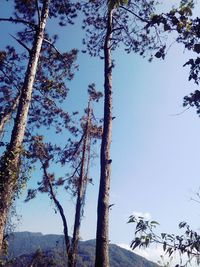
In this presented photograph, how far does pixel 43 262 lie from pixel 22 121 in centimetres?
1104

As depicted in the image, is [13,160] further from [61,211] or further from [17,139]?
[61,211]

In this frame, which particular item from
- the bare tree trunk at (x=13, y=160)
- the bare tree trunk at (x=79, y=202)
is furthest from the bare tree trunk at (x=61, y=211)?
the bare tree trunk at (x=13, y=160)

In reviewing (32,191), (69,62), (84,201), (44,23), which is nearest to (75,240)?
(84,201)

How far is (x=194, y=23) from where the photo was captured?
3992 mm

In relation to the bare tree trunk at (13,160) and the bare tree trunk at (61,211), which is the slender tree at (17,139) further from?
the bare tree trunk at (61,211)

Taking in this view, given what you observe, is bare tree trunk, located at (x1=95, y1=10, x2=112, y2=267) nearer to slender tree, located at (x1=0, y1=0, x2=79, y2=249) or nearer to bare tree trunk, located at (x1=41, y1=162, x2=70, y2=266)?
slender tree, located at (x1=0, y1=0, x2=79, y2=249)

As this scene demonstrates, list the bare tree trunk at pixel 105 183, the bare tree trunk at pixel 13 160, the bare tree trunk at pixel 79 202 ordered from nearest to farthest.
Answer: the bare tree trunk at pixel 105 183, the bare tree trunk at pixel 13 160, the bare tree trunk at pixel 79 202

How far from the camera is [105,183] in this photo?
9.40 meters

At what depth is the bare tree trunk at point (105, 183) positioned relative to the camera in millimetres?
8461

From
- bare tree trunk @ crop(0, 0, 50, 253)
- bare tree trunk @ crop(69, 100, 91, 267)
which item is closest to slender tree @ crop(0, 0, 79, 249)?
bare tree trunk @ crop(0, 0, 50, 253)

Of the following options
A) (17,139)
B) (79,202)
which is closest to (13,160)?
(17,139)

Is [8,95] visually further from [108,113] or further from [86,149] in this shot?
[108,113]

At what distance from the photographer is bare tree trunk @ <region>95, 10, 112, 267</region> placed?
27.8 ft

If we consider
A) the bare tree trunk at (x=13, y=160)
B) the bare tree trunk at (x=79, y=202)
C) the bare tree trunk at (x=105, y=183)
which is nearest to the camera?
the bare tree trunk at (x=105, y=183)
